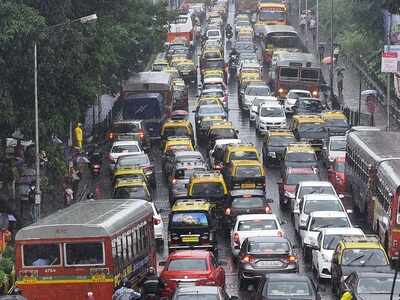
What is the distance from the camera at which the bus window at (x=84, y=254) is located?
105 ft

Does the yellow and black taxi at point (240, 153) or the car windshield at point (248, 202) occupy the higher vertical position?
the car windshield at point (248, 202)

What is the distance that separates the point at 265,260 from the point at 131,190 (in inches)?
490

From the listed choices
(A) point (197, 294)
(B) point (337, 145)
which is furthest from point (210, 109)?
(A) point (197, 294)

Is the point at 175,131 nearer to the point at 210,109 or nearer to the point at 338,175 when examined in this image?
the point at 210,109

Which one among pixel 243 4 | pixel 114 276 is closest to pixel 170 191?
pixel 114 276

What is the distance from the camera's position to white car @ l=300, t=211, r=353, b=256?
42531 mm

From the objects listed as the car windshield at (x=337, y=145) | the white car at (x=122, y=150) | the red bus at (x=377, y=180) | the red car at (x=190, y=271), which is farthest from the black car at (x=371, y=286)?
the white car at (x=122, y=150)

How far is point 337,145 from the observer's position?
195ft

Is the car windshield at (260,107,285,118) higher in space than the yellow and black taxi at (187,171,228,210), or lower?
lower

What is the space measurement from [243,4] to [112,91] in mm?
71222

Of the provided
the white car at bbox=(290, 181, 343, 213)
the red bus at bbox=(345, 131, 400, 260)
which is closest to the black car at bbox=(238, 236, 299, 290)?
the red bus at bbox=(345, 131, 400, 260)

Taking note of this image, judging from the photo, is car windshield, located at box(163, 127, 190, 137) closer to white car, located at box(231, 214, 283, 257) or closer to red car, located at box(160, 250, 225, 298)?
white car, located at box(231, 214, 283, 257)

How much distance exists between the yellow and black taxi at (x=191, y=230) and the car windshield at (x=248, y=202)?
3.82m

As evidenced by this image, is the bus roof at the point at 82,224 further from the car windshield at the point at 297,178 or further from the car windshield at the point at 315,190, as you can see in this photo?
the car windshield at the point at 297,178
